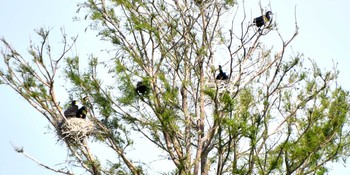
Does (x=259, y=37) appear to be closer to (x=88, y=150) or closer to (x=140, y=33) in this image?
(x=140, y=33)

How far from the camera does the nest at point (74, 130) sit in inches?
552

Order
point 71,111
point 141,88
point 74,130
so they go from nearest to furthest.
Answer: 1. point 141,88
2. point 74,130
3. point 71,111

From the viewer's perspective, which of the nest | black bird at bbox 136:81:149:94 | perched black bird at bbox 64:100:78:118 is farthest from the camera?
perched black bird at bbox 64:100:78:118

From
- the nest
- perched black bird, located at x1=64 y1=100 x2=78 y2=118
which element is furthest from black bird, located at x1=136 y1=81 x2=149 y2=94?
perched black bird, located at x1=64 y1=100 x2=78 y2=118

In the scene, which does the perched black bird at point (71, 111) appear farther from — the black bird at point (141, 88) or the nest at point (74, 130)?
the black bird at point (141, 88)

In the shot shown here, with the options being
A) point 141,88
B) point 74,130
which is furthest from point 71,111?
point 141,88

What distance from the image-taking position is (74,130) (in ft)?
46.3

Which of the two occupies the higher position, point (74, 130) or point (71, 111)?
point (71, 111)

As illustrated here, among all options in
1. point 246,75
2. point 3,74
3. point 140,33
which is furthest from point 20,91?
point 246,75

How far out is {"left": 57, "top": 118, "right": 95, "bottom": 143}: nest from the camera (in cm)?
1402

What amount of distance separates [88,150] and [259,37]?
12.6ft

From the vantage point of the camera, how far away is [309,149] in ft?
37.2

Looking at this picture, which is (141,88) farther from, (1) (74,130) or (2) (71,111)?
(2) (71,111)

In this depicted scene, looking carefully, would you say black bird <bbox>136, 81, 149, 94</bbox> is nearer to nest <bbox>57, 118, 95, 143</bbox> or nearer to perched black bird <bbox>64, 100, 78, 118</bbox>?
nest <bbox>57, 118, 95, 143</bbox>
